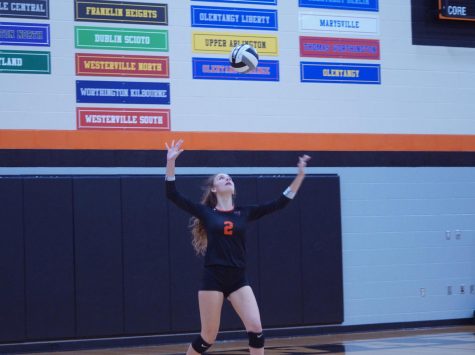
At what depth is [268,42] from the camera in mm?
13711

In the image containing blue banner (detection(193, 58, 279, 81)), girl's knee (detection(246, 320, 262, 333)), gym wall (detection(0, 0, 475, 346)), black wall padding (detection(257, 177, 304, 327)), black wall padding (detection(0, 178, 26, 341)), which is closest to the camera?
girl's knee (detection(246, 320, 262, 333))

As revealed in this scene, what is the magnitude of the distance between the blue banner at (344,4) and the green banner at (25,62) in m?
3.99

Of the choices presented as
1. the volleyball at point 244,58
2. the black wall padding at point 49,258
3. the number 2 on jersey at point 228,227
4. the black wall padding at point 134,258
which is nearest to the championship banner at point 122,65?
the black wall padding at point 134,258

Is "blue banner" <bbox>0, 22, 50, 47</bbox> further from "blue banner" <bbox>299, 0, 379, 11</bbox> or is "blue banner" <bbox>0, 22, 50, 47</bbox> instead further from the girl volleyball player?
the girl volleyball player

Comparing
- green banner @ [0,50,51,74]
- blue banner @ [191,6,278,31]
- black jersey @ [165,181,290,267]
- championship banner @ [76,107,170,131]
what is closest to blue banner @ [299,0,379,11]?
blue banner @ [191,6,278,31]

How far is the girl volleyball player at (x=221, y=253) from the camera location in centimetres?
768

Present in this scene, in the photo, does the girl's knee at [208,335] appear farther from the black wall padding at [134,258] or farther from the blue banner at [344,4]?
the blue banner at [344,4]

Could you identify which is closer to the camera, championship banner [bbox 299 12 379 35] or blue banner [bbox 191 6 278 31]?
blue banner [bbox 191 6 278 31]

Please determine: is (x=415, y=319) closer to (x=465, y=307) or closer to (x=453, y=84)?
(x=465, y=307)

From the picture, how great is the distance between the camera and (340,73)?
46.4 feet

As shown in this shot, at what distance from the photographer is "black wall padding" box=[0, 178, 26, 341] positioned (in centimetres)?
1200

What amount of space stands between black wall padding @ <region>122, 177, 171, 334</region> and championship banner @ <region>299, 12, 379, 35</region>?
3365 mm

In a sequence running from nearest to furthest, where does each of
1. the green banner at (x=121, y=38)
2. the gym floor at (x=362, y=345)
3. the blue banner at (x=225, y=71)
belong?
the gym floor at (x=362, y=345)
the green banner at (x=121, y=38)
the blue banner at (x=225, y=71)

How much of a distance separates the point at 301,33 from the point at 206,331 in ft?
23.7
